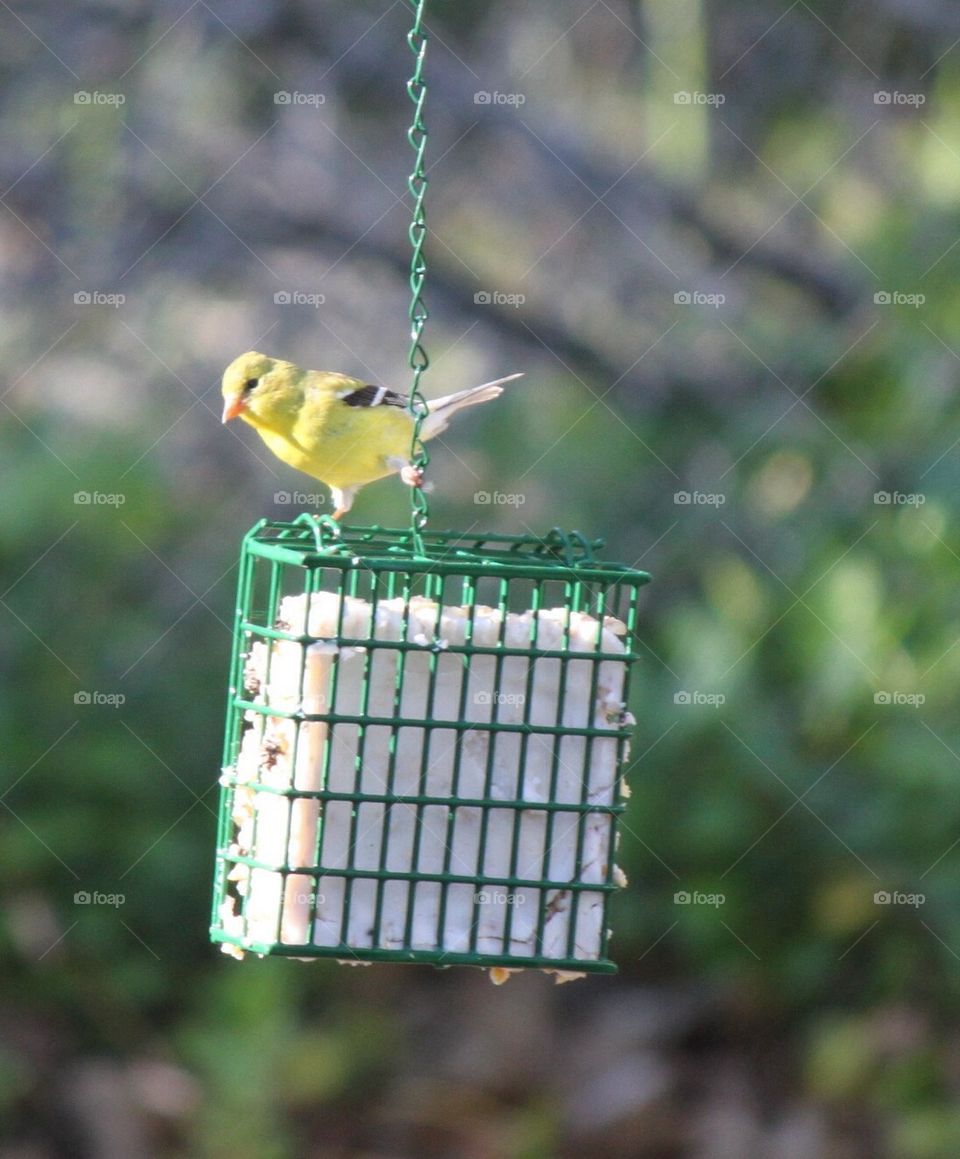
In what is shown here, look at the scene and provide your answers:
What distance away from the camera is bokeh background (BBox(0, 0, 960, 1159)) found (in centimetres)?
655

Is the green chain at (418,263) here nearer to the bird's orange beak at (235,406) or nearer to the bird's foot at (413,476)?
the bird's foot at (413,476)

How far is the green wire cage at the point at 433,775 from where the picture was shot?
340 centimetres

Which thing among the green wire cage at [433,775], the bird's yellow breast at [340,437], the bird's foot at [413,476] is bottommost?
the green wire cage at [433,775]

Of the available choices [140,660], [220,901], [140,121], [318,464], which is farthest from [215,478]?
[220,901]

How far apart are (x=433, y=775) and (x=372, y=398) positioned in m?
1.21

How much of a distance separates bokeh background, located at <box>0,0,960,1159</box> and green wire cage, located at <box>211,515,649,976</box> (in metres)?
2.68

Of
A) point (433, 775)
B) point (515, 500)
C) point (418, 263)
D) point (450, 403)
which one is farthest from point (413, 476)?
point (515, 500)

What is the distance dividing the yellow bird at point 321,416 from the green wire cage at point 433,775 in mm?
597

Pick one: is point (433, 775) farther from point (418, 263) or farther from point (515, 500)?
point (515, 500)

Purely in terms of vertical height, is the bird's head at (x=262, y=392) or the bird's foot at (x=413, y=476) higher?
the bird's head at (x=262, y=392)

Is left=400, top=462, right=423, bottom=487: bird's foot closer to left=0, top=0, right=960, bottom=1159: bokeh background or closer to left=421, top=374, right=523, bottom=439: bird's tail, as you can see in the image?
left=421, top=374, right=523, bottom=439: bird's tail

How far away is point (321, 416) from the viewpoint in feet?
13.5

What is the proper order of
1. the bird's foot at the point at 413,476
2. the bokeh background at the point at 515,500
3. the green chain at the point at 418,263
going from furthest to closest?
the bokeh background at the point at 515,500
the bird's foot at the point at 413,476
the green chain at the point at 418,263

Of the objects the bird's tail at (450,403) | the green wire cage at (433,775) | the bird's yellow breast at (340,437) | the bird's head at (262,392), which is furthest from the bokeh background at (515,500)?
the green wire cage at (433,775)
